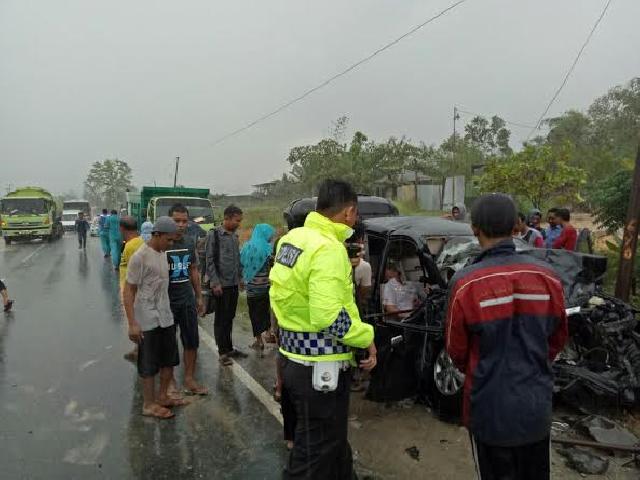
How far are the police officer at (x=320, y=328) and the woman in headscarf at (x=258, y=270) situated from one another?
3.04 metres

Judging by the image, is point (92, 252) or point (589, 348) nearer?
point (589, 348)

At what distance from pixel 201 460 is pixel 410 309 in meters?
2.26

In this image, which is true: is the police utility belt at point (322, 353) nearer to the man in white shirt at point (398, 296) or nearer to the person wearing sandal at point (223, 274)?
the man in white shirt at point (398, 296)

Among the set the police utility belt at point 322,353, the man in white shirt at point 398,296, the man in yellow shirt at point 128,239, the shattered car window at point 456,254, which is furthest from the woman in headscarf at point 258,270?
the police utility belt at point 322,353

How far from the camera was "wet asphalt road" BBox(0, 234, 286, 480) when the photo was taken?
3.44m

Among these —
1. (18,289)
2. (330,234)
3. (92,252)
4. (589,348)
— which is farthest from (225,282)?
(92,252)

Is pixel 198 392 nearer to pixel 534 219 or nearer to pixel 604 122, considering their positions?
pixel 534 219

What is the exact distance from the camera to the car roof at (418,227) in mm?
4641

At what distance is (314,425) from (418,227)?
108 inches

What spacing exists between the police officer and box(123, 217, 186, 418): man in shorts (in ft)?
6.35

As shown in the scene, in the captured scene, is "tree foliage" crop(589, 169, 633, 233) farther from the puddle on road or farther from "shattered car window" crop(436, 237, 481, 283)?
the puddle on road

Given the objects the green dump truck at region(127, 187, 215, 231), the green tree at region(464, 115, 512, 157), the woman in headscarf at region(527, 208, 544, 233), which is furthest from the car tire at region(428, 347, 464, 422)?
the green tree at region(464, 115, 512, 157)

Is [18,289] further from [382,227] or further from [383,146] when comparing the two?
[383,146]

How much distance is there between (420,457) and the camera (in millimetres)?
3543
